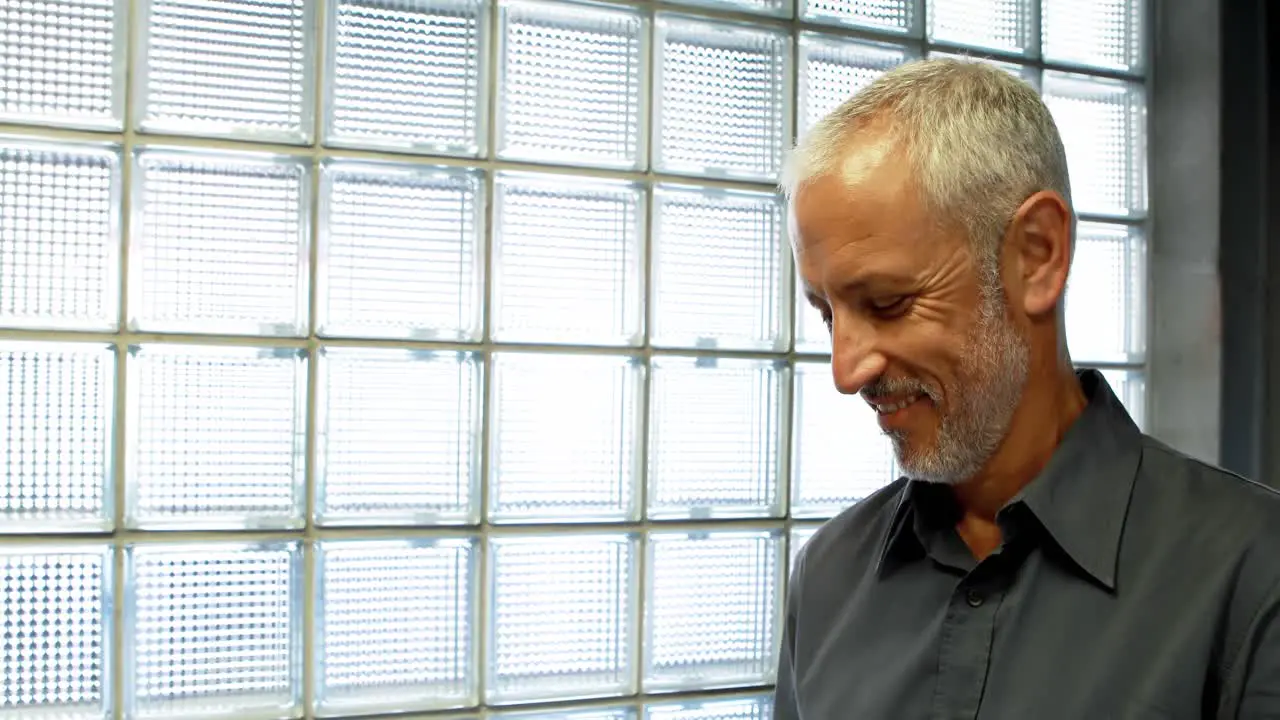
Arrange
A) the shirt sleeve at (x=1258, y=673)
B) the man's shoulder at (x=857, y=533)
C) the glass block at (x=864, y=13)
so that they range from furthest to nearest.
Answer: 1. the glass block at (x=864, y=13)
2. the man's shoulder at (x=857, y=533)
3. the shirt sleeve at (x=1258, y=673)

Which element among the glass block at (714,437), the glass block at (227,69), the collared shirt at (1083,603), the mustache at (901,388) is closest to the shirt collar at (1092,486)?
the collared shirt at (1083,603)

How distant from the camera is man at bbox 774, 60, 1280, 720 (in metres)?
0.81

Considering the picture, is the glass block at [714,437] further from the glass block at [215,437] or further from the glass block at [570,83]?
the glass block at [215,437]

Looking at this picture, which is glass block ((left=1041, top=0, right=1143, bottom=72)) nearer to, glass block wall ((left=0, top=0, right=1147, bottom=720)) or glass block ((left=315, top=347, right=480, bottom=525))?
glass block wall ((left=0, top=0, right=1147, bottom=720))

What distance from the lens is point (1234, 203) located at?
6.34ft

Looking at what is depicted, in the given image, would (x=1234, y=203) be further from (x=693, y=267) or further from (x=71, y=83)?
(x=71, y=83)

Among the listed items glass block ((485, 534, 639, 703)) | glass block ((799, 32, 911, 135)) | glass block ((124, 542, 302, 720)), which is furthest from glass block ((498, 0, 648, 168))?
glass block ((124, 542, 302, 720))

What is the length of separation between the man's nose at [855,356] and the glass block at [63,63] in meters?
1.04

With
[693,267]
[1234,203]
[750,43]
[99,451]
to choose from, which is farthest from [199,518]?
[1234,203]

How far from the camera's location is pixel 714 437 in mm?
1740

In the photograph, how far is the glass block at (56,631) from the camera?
4.67ft

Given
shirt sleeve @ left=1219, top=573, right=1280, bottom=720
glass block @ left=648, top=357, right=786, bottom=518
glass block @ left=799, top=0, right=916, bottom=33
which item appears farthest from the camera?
glass block @ left=799, top=0, right=916, bottom=33

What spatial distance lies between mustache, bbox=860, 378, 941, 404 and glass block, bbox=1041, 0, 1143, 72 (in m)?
1.32

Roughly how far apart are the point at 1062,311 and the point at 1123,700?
0.99 feet
